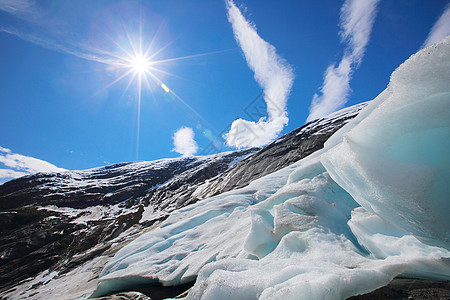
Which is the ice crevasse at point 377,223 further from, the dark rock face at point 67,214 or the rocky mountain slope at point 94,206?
the dark rock face at point 67,214

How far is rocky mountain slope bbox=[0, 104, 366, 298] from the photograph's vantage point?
2756 cm

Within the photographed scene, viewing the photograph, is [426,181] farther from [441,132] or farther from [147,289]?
[147,289]

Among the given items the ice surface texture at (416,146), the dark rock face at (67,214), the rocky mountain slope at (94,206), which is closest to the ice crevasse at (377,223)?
the ice surface texture at (416,146)

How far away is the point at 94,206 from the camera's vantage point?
5647 centimetres

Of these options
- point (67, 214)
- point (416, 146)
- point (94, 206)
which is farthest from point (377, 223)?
point (94, 206)

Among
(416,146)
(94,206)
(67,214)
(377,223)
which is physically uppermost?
(94,206)

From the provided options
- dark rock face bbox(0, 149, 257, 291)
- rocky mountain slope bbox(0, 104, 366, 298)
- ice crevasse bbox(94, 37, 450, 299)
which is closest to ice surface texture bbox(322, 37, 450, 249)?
ice crevasse bbox(94, 37, 450, 299)

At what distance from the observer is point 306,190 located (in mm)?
6473

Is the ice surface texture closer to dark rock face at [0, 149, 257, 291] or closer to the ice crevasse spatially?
the ice crevasse

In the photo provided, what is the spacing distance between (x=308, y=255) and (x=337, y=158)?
7.13 ft

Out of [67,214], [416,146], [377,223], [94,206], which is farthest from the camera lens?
[94,206]

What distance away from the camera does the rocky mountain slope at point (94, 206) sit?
27.6 meters

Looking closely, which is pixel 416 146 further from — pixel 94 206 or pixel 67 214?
pixel 94 206

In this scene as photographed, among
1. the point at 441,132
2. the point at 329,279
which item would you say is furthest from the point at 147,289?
the point at 441,132
